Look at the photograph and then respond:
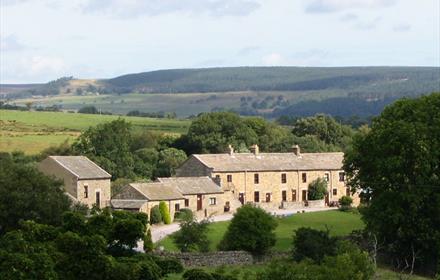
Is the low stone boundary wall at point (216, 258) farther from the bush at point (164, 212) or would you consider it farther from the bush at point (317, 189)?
the bush at point (317, 189)

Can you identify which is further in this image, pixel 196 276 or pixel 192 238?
pixel 192 238

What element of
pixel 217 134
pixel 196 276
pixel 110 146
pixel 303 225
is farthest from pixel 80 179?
pixel 196 276

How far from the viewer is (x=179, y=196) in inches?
3396

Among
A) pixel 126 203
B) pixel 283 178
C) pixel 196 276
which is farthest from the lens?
pixel 283 178

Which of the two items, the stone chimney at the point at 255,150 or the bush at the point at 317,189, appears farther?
the bush at the point at 317,189

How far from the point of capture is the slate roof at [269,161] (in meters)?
98.6

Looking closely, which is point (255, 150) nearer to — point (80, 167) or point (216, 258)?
point (80, 167)

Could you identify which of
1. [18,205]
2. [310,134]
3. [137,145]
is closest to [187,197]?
[18,205]

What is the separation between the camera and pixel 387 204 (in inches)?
2650

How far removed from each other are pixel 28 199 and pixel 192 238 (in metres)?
9.18

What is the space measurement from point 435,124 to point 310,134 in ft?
213

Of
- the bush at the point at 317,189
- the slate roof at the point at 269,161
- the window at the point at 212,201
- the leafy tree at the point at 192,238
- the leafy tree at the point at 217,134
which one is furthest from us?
the leafy tree at the point at 217,134

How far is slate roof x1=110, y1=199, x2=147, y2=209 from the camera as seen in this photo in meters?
80.9

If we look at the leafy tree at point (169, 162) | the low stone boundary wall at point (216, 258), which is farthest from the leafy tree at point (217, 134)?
the low stone boundary wall at point (216, 258)
